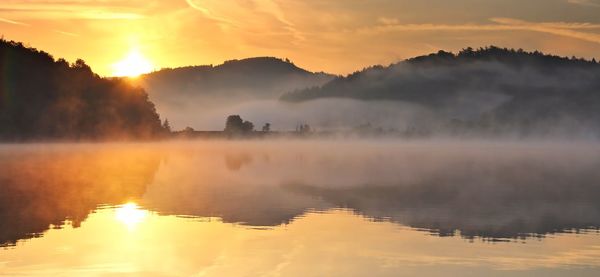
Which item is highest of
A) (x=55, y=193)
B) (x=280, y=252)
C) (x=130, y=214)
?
(x=55, y=193)

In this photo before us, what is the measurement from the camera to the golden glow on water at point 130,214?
3638cm

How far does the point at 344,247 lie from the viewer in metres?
29.2

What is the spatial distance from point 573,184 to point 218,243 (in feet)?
129

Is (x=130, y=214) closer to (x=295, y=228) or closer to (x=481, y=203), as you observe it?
(x=295, y=228)

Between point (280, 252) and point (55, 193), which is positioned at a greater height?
point (55, 193)

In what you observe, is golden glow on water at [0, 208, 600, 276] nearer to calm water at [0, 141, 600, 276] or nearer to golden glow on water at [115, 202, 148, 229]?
calm water at [0, 141, 600, 276]

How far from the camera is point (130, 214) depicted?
3944cm

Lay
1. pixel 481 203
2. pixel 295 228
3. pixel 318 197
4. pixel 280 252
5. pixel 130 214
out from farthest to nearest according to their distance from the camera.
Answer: pixel 318 197
pixel 481 203
pixel 130 214
pixel 295 228
pixel 280 252

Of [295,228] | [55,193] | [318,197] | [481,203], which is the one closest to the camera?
[295,228]

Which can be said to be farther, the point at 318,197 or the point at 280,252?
the point at 318,197

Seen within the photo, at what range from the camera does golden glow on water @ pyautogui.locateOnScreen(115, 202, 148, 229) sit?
36375 mm

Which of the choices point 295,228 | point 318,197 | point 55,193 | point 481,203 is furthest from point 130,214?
point 481,203

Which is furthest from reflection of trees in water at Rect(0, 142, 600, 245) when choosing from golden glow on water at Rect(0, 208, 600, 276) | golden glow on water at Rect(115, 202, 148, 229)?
golden glow on water at Rect(0, 208, 600, 276)

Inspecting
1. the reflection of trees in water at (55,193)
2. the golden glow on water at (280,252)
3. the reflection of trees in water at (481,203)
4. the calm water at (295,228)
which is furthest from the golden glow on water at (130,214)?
the reflection of trees in water at (481,203)
